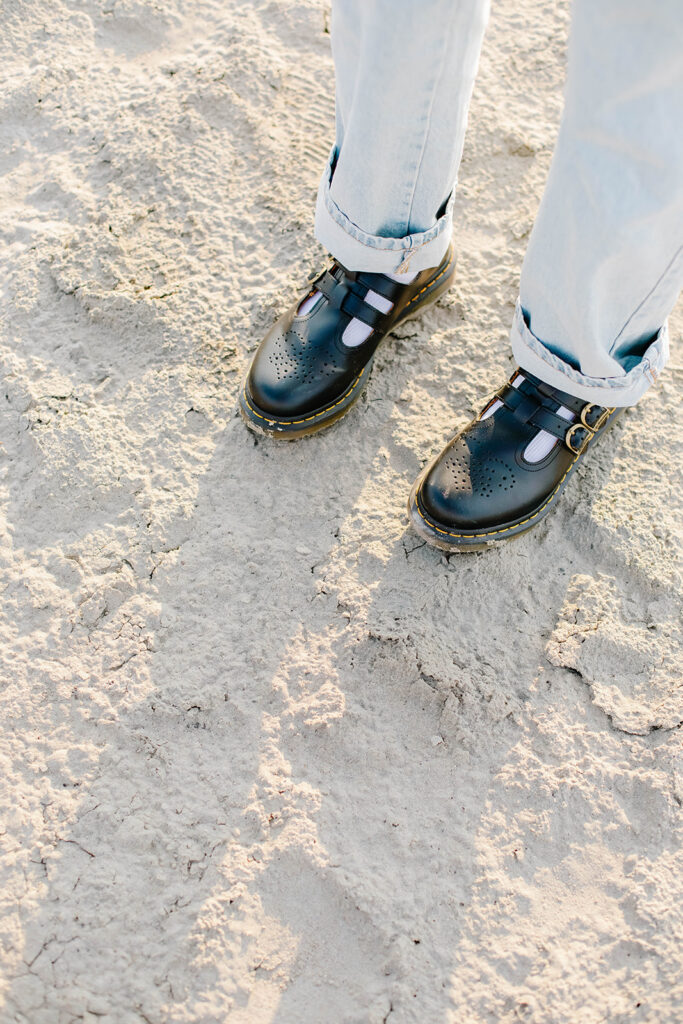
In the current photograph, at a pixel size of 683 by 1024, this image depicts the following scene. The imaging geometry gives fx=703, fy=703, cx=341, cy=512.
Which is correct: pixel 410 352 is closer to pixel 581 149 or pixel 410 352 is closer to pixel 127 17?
pixel 581 149

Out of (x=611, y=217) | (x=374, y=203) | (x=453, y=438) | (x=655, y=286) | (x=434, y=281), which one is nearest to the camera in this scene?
(x=611, y=217)

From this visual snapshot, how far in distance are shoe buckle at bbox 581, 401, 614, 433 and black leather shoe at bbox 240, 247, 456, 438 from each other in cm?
41

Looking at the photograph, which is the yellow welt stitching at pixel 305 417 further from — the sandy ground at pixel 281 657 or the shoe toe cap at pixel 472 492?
the shoe toe cap at pixel 472 492

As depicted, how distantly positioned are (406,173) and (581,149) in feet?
1.03

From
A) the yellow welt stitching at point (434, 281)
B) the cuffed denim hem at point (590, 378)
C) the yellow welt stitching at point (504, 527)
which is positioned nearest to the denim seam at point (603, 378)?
the cuffed denim hem at point (590, 378)

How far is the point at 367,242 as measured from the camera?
1.21 meters

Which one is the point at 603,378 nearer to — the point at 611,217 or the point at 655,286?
the point at 655,286

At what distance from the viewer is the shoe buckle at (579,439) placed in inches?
49.1

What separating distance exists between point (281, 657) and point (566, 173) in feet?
2.80

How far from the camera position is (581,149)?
2.97 feet

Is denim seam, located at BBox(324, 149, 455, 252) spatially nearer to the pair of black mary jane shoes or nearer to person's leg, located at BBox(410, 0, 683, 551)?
the pair of black mary jane shoes

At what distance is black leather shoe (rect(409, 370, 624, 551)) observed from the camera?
4.03 feet

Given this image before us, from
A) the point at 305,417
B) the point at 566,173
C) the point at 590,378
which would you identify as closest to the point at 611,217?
the point at 566,173

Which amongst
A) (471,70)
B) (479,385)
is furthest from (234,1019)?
(471,70)
